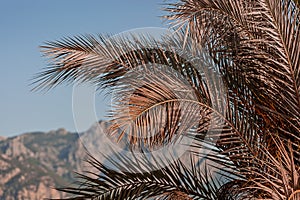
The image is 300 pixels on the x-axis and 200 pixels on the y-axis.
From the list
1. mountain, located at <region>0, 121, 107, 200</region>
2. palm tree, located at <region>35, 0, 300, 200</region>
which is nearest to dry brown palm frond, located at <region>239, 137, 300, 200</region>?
palm tree, located at <region>35, 0, 300, 200</region>

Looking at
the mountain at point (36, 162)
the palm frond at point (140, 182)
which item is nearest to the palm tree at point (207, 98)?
the palm frond at point (140, 182)

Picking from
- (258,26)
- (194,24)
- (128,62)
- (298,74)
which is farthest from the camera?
(194,24)

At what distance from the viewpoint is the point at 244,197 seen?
5.14 m

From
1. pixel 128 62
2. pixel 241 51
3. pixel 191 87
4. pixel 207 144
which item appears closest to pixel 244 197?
pixel 207 144

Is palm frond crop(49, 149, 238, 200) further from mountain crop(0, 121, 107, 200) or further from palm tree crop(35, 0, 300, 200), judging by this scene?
mountain crop(0, 121, 107, 200)

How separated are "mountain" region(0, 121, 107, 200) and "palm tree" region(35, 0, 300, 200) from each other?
7250 cm

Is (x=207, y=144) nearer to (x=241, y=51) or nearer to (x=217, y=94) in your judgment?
(x=217, y=94)

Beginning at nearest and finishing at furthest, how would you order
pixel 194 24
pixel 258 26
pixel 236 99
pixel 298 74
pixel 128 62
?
1. pixel 298 74
2. pixel 258 26
3. pixel 236 99
4. pixel 128 62
5. pixel 194 24

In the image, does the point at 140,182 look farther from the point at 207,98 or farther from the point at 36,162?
the point at 36,162

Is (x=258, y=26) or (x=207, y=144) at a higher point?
(x=258, y=26)

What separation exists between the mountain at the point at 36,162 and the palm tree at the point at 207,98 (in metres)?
72.5

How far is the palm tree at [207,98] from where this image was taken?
16.6 feet

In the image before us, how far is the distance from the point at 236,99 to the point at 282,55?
88 cm

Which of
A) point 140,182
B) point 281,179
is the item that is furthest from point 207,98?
point 281,179
